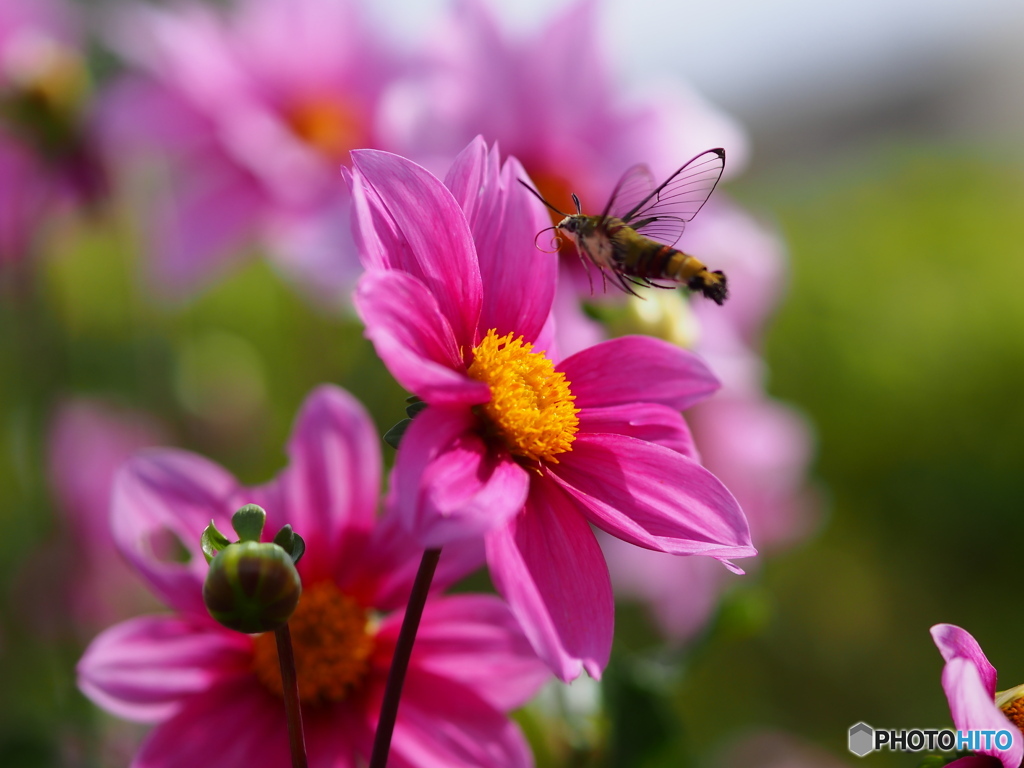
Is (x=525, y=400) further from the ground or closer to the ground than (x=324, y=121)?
closer to the ground

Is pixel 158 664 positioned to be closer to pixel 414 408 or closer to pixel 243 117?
pixel 414 408

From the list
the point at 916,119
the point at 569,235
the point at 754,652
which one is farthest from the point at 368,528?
the point at 916,119

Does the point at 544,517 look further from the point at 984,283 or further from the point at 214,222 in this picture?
the point at 984,283

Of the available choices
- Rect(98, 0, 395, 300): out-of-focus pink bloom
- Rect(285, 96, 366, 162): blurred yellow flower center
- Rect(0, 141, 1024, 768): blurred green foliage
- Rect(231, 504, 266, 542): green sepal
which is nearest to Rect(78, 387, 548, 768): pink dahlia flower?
Rect(231, 504, 266, 542): green sepal

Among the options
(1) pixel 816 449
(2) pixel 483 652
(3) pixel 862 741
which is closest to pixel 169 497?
(2) pixel 483 652

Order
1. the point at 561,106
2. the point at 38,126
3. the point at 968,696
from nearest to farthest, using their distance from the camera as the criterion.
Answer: the point at 968,696 < the point at 561,106 < the point at 38,126

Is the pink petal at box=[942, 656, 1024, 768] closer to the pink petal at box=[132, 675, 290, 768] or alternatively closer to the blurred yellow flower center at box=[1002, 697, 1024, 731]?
the blurred yellow flower center at box=[1002, 697, 1024, 731]
